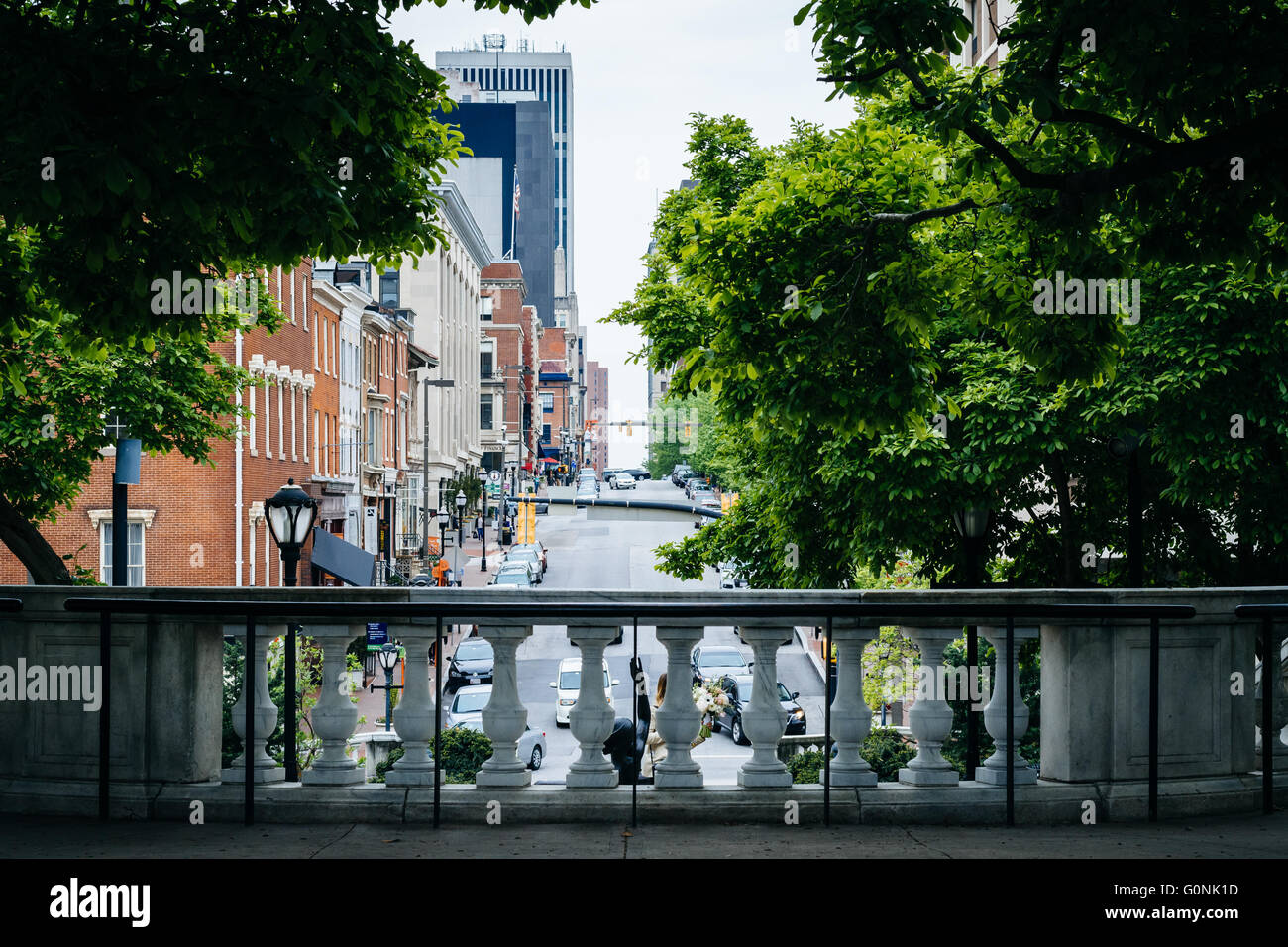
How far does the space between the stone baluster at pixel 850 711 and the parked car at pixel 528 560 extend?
53.4 m

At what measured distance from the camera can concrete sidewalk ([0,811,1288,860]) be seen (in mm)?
5418

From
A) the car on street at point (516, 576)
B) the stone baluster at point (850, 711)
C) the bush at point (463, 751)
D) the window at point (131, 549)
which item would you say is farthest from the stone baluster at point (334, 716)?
the car on street at point (516, 576)

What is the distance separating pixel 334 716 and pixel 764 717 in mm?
2168

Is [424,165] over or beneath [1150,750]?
over

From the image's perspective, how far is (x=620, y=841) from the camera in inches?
222

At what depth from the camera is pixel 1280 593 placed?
670cm

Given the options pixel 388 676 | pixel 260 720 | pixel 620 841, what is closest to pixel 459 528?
pixel 388 676

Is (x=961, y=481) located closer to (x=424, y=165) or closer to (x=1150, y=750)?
(x=424, y=165)

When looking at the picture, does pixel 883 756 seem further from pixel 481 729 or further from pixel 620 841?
pixel 481 729

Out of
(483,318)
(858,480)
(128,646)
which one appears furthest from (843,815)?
(483,318)

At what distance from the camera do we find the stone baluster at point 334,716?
19.9 feet

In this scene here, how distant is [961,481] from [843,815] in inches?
659

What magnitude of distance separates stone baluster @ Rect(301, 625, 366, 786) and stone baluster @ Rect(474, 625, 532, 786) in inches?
26.6
